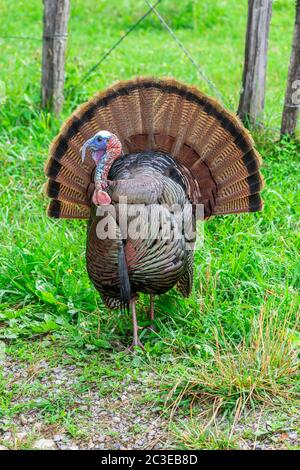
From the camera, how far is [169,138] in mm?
4383

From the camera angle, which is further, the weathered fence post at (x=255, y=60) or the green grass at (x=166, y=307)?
the weathered fence post at (x=255, y=60)

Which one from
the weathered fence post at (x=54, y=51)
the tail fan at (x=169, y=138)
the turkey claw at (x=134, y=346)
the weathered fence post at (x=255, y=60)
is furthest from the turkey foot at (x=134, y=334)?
the weathered fence post at (x=54, y=51)

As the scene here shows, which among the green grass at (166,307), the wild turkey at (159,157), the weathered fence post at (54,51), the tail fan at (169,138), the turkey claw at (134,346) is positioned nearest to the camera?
the green grass at (166,307)

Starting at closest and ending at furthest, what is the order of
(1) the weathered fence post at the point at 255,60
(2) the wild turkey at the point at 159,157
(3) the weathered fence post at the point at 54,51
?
(2) the wild turkey at the point at 159,157
(1) the weathered fence post at the point at 255,60
(3) the weathered fence post at the point at 54,51

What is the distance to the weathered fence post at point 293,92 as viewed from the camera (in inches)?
225

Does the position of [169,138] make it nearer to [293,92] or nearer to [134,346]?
[134,346]

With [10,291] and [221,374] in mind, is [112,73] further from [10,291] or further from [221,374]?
[221,374]

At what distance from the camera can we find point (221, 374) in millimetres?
3684

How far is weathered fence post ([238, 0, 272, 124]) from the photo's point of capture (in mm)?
5652

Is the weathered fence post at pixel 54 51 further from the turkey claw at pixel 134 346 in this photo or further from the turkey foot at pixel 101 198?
the turkey claw at pixel 134 346

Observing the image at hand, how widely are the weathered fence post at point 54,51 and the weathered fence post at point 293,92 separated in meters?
1.85

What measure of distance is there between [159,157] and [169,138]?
0.70 feet

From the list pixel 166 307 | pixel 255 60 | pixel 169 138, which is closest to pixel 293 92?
pixel 255 60

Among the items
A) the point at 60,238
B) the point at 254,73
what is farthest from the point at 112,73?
the point at 60,238
